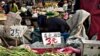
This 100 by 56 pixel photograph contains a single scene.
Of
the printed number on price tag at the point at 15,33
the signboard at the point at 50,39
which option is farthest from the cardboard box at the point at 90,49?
the printed number on price tag at the point at 15,33

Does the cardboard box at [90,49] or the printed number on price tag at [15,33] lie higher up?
the printed number on price tag at [15,33]

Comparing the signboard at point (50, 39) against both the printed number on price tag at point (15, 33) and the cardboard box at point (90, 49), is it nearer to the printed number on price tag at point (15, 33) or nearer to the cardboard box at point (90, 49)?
the cardboard box at point (90, 49)

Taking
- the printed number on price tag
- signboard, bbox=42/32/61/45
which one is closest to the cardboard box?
signboard, bbox=42/32/61/45

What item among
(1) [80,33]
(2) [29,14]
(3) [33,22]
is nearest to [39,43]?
(1) [80,33]

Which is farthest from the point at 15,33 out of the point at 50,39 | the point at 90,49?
the point at 90,49

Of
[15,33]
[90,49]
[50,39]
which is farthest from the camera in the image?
[15,33]

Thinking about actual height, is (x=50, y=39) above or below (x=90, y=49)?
above

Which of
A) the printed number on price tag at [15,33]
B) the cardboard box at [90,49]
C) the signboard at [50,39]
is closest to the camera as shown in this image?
the signboard at [50,39]

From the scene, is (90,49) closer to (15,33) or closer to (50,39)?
(50,39)

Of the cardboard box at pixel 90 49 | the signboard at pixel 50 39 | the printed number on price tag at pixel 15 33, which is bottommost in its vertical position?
the cardboard box at pixel 90 49

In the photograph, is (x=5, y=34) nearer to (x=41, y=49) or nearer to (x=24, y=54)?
(x=41, y=49)

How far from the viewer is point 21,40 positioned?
5.95m

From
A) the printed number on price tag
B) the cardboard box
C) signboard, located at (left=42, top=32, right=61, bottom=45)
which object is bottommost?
the cardboard box

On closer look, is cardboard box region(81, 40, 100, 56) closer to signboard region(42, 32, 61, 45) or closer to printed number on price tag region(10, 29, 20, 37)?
signboard region(42, 32, 61, 45)
